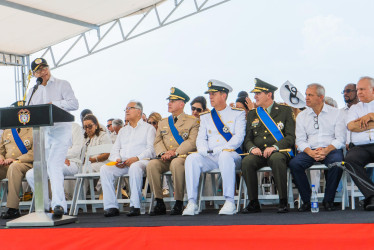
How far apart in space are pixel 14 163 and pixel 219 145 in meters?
2.36

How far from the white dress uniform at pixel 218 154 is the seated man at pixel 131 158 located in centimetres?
62

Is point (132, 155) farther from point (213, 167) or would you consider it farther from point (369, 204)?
point (369, 204)

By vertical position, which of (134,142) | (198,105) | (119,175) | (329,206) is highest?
(198,105)

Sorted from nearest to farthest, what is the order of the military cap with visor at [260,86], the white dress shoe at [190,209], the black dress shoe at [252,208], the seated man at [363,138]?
1. the seated man at [363,138]
2. the black dress shoe at [252,208]
3. the white dress shoe at [190,209]
4. the military cap with visor at [260,86]

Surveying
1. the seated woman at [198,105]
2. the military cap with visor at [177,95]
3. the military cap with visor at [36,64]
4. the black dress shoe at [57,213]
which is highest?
the military cap with visor at [36,64]

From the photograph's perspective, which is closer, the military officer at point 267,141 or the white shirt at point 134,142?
the military officer at point 267,141

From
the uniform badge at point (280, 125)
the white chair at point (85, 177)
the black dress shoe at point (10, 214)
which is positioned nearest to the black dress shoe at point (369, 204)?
the uniform badge at point (280, 125)

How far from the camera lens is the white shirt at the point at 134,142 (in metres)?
5.54

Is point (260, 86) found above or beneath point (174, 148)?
above

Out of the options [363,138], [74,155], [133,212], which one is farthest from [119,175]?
[363,138]

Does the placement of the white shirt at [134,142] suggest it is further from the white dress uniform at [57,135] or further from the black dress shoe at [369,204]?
the black dress shoe at [369,204]

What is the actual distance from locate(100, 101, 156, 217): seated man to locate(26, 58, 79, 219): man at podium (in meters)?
0.77

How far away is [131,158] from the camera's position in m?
5.31

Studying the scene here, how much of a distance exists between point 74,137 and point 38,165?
82.2 inches
